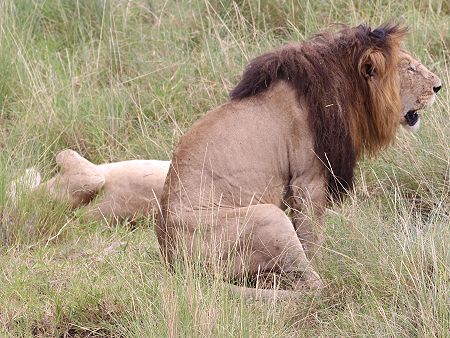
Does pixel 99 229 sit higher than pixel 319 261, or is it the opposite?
pixel 319 261

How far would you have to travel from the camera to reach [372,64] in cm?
531

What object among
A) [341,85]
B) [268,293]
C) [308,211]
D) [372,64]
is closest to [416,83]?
[372,64]

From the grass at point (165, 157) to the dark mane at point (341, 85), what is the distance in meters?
0.28

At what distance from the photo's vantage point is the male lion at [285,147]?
4887mm

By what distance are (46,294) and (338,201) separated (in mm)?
1453

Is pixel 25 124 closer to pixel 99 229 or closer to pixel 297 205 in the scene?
pixel 99 229

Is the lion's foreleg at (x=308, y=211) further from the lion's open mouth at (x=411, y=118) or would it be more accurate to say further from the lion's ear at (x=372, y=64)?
the lion's open mouth at (x=411, y=118)

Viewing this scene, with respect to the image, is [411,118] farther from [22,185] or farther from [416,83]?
[22,185]

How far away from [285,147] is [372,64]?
1.97 ft

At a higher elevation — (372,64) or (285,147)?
(372,64)

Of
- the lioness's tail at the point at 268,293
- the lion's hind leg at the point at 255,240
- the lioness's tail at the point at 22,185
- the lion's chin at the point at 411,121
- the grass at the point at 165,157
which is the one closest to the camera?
the grass at the point at 165,157

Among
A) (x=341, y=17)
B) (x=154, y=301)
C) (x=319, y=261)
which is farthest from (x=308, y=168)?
(x=341, y=17)

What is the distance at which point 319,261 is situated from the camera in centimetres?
476

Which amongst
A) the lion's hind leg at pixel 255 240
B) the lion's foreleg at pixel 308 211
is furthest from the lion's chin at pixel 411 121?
the lion's hind leg at pixel 255 240
